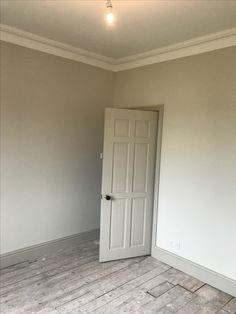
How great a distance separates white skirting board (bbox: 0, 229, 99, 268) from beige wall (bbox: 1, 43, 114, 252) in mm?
71

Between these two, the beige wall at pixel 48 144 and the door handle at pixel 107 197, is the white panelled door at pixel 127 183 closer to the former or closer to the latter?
the door handle at pixel 107 197

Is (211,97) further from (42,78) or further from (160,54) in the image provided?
(42,78)

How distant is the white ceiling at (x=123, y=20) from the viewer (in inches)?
91.4

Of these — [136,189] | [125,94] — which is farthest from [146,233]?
[125,94]

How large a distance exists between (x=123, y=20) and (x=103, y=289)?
2894mm

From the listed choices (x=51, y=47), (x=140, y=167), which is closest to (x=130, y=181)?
(x=140, y=167)

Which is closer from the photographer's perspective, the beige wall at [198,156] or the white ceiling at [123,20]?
the white ceiling at [123,20]

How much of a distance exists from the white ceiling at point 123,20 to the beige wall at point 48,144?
1.64 ft

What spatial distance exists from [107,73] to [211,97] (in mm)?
1839

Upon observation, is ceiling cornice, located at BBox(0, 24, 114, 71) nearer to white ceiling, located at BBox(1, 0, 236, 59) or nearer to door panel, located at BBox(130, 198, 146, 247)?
white ceiling, located at BBox(1, 0, 236, 59)

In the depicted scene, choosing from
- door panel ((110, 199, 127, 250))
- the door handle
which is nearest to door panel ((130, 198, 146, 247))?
door panel ((110, 199, 127, 250))

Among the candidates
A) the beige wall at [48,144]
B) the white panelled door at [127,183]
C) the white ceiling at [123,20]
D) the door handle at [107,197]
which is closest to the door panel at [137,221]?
the white panelled door at [127,183]

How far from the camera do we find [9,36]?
305 cm

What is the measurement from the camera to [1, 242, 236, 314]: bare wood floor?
101 inches
